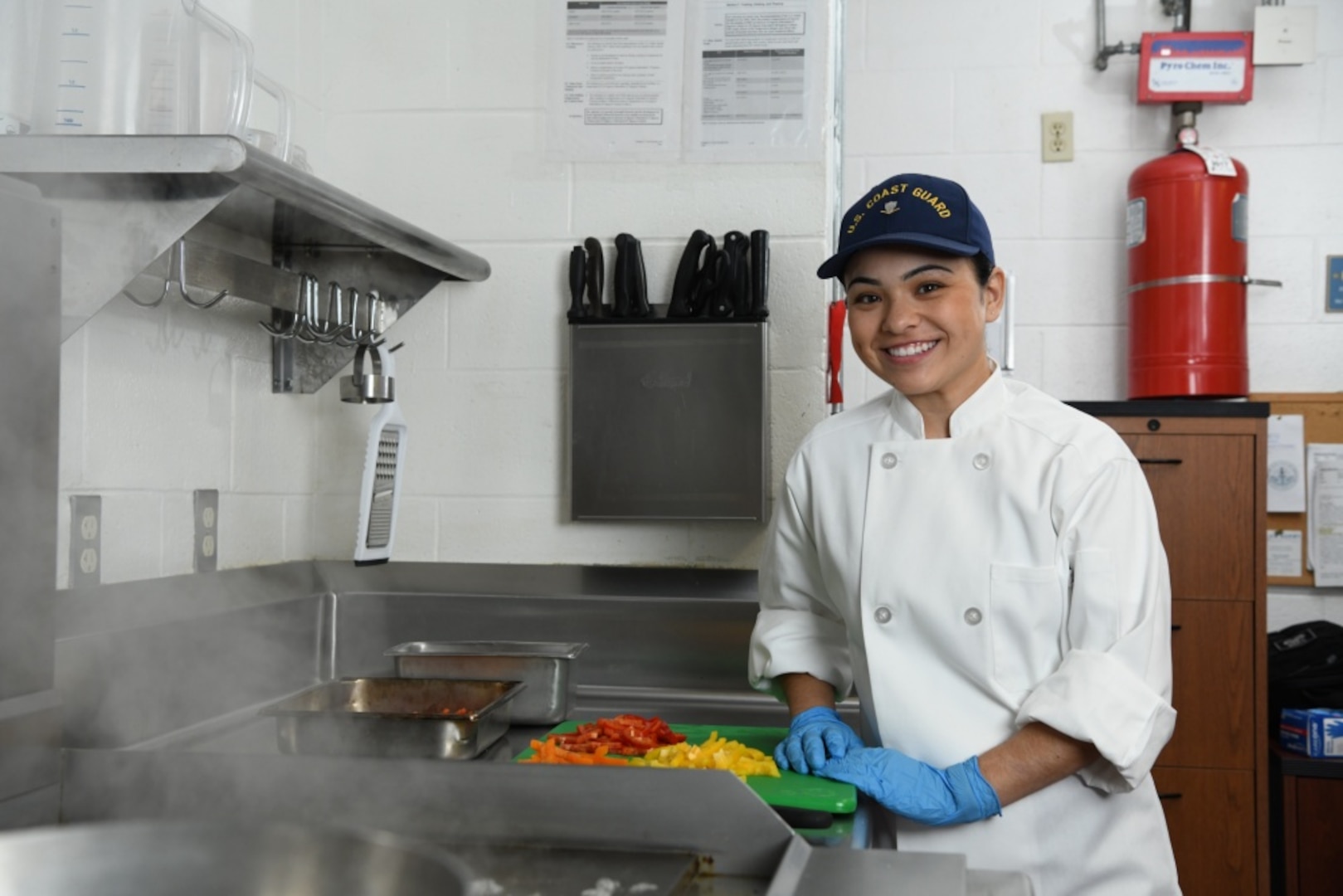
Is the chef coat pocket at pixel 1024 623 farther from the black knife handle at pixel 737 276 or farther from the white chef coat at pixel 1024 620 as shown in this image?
the black knife handle at pixel 737 276

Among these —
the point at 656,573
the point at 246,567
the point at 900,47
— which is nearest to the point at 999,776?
the point at 656,573

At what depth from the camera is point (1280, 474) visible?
11.2 ft

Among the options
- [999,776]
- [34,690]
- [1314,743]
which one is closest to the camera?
[34,690]

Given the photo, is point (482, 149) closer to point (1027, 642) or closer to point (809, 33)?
point (809, 33)

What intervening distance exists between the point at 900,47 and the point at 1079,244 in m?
0.79

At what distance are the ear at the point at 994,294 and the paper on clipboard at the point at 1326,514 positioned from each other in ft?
7.45

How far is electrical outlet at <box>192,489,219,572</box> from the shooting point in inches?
68.2

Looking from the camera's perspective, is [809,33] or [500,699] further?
[809,33]

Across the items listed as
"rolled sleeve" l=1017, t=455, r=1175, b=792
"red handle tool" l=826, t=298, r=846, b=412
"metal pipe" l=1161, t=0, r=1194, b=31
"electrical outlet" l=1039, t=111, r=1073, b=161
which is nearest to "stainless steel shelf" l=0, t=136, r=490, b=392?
"red handle tool" l=826, t=298, r=846, b=412

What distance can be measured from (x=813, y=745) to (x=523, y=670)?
1.63 ft

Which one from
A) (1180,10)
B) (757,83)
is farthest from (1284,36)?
(757,83)

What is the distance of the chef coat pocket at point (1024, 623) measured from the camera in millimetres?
1460

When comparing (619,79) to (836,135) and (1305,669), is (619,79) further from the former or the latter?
(1305,669)

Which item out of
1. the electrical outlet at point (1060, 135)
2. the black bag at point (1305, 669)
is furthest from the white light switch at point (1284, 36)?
the black bag at point (1305, 669)
